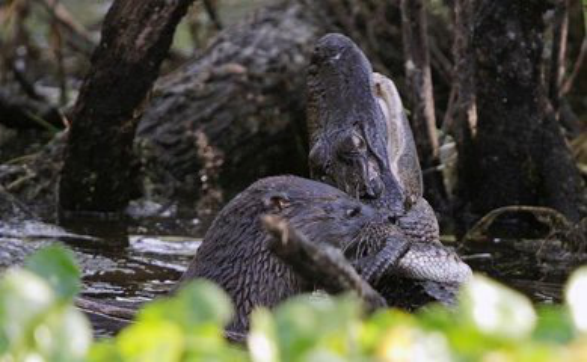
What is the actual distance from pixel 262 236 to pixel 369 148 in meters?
1.05

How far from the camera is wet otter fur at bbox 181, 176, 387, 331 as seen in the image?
12.7ft

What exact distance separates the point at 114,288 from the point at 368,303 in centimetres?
302

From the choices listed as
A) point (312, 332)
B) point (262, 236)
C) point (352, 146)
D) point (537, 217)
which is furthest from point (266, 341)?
point (537, 217)

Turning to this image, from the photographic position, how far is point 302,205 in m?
3.94

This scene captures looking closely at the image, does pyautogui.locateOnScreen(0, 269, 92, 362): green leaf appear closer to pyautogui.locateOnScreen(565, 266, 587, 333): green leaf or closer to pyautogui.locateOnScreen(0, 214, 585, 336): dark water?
pyautogui.locateOnScreen(565, 266, 587, 333): green leaf

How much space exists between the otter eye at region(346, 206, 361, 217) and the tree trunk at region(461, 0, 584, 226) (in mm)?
3204

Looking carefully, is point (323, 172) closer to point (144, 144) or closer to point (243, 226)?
point (243, 226)

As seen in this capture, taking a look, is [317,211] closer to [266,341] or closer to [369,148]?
[369,148]

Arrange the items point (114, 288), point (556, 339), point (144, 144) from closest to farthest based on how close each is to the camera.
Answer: point (556, 339) → point (114, 288) → point (144, 144)

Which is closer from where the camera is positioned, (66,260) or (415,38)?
(66,260)

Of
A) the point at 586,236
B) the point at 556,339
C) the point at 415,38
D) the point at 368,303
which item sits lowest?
the point at 586,236

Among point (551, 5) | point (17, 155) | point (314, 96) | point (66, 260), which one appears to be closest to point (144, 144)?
point (17, 155)

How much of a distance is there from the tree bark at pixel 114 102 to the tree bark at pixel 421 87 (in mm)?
1315

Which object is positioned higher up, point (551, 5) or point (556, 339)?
point (556, 339)
